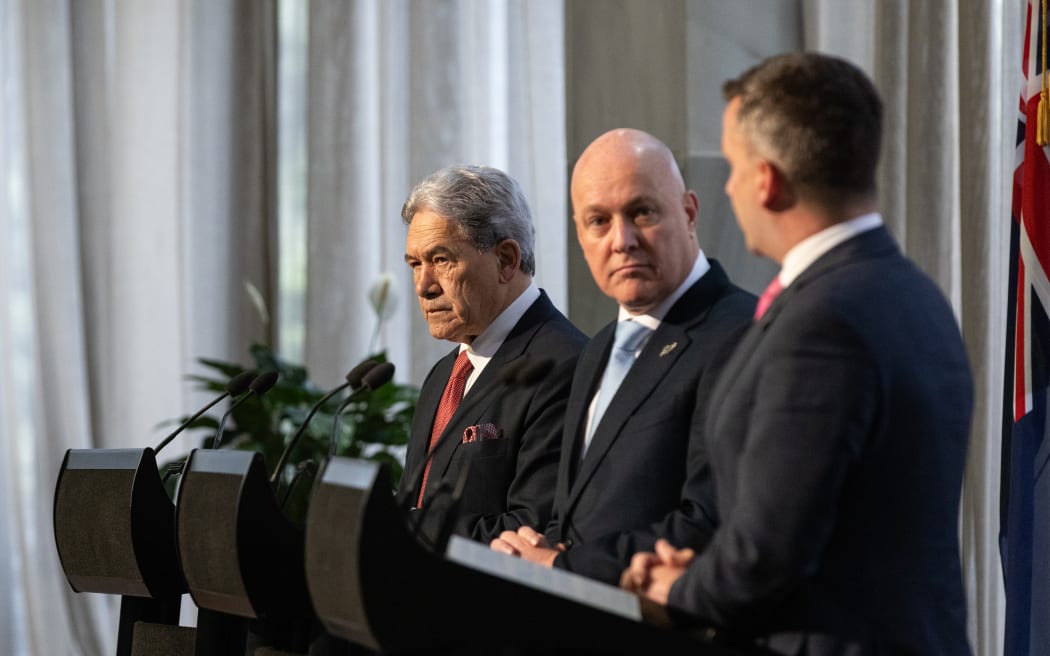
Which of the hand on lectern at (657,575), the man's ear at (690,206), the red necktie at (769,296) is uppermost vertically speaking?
the man's ear at (690,206)

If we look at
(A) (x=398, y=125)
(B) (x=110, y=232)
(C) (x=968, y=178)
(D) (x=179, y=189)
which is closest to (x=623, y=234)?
(C) (x=968, y=178)

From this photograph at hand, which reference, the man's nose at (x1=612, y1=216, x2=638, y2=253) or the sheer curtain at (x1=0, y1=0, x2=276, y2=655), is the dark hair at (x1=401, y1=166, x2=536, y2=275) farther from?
the sheer curtain at (x1=0, y1=0, x2=276, y2=655)

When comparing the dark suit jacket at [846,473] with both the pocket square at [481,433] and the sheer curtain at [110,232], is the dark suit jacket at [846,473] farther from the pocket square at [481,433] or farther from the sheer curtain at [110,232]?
the sheer curtain at [110,232]

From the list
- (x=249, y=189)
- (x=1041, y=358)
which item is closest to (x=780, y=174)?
(x=1041, y=358)

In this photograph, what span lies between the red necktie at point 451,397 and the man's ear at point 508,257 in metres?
0.25

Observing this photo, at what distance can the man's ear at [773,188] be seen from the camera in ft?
6.08

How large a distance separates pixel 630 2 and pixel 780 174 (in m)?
3.13

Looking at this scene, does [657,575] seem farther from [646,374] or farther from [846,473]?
[646,374]

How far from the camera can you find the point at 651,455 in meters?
2.33

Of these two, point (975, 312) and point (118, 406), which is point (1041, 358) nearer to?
point (975, 312)

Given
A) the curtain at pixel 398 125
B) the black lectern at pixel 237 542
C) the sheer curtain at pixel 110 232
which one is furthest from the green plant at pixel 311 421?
the black lectern at pixel 237 542

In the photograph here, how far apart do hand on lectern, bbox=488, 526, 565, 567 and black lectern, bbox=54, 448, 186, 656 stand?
802 mm

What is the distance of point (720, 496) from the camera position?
76.2 inches

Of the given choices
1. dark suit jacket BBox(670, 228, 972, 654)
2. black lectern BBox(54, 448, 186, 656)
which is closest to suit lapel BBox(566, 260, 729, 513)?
dark suit jacket BBox(670, 228, 972, 654)
